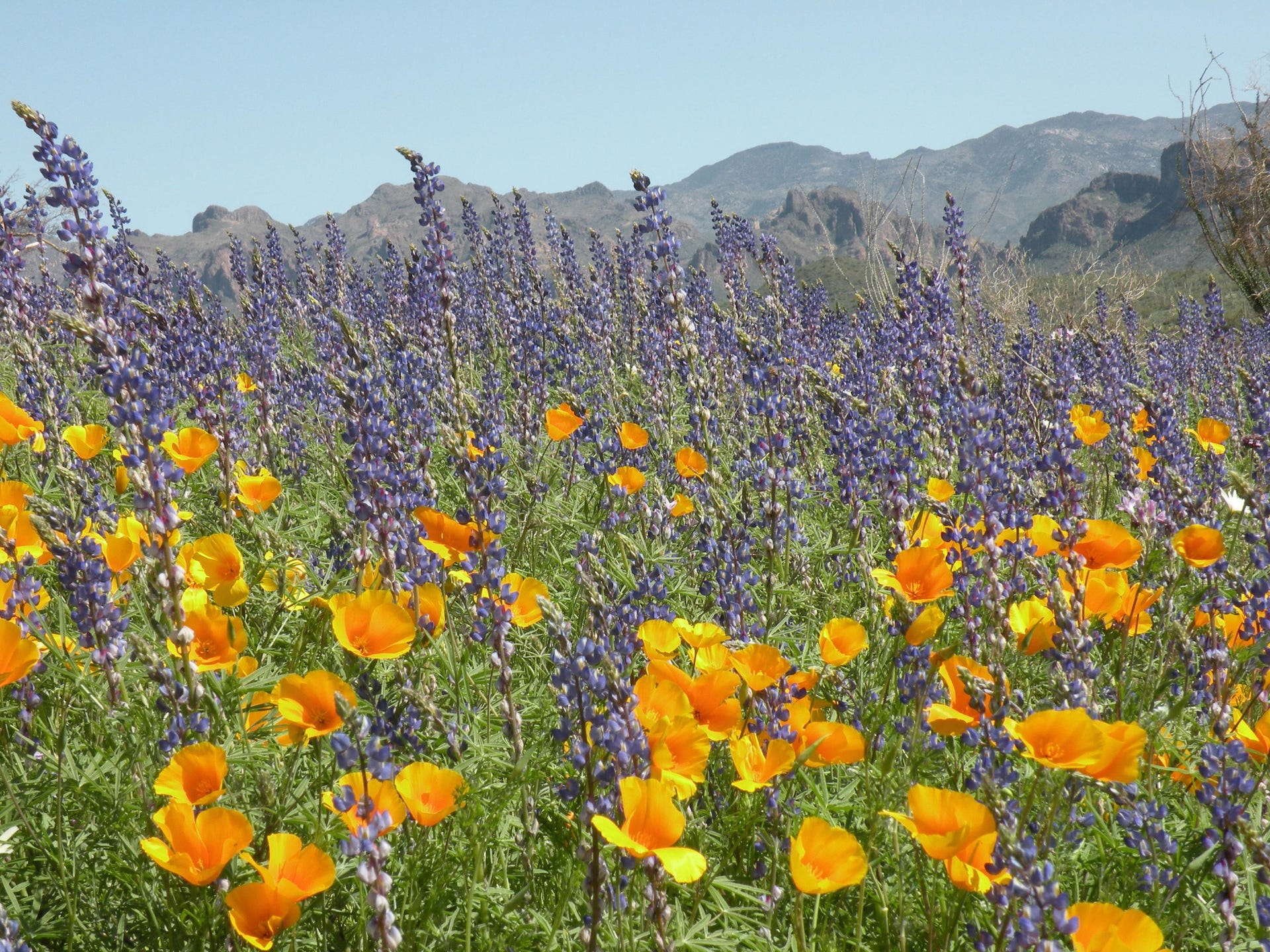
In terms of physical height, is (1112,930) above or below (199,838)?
below

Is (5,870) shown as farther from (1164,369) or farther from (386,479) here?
(1164,369)

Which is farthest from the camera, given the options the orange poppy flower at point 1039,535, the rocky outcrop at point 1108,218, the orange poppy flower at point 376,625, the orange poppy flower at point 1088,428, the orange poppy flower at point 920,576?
the rocky outcrop at point 1108,218

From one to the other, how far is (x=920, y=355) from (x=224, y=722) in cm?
444

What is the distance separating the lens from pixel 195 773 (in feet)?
5.35

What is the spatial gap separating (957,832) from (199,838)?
1399mm

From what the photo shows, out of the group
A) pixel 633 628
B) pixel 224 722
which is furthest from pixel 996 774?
pixel 224 722

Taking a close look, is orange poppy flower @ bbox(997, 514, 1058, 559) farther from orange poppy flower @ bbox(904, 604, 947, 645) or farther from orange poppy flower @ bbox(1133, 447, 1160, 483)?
orange poppy flower @ bbox(1133, 447, 1160, 483)

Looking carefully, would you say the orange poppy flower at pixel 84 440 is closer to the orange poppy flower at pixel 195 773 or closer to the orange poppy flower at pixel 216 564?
the orange poppy flower at pixel 216 564

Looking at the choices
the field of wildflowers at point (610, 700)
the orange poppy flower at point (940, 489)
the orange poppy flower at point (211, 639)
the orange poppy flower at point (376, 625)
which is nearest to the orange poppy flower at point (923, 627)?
the field of wildflowers at point (610, 700)

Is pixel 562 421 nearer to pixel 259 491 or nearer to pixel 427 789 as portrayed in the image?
pixel 259 491

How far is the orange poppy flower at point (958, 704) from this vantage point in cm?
177

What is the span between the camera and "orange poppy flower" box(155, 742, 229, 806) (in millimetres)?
1606

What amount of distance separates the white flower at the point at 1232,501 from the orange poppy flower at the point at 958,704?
2114 mm

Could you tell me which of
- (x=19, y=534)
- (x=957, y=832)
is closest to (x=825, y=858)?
(x=957, y=832)
